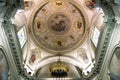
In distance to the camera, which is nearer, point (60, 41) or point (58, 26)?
point (60, 41)

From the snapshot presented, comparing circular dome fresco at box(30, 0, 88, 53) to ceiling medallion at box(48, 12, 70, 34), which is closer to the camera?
circular dome fresco at box(30, 0, 88, 53)

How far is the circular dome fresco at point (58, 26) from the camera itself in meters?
20.5

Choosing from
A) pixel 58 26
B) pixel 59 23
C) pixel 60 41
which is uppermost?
pixel 59 23

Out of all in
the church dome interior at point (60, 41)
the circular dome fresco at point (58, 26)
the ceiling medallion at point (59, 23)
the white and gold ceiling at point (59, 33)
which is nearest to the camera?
the church dome interior at point (60, 41)

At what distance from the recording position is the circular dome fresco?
67.3 ft

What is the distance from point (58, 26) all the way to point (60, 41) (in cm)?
145

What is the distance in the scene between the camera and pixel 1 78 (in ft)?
39.5

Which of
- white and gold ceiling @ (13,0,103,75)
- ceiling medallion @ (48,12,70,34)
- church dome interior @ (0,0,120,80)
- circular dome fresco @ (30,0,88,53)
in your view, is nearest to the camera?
church dome interior @ (0,0,120,80)

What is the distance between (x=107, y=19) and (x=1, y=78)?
20.5ft

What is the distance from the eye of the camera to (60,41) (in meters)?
22.2

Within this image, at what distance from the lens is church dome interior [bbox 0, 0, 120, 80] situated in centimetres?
1250

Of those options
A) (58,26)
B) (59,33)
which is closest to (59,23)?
(58,26)

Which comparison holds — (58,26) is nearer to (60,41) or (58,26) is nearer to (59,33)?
(59,33)

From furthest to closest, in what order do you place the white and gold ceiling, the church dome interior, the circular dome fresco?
the circular dome fresco
the white and gold ceiling
the church dome interior
